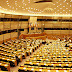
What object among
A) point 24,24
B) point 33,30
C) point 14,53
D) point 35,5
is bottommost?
point 14,53

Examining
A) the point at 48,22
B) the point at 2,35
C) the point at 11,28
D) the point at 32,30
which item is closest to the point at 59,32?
the point at 48,22

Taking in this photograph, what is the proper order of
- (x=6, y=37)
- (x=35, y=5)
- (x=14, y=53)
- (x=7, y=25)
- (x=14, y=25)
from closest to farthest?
(x=35, y=5) → (x=14, y=53) → (x=6, y=37) → (x=7, y=25) → (x=14, y=25)

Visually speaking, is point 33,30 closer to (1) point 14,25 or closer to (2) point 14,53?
(1) point 14,25

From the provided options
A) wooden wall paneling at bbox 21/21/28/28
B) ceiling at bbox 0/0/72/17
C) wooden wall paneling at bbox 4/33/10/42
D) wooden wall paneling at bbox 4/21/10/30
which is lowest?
wooden wall paneling at bbox 4/33/10/42

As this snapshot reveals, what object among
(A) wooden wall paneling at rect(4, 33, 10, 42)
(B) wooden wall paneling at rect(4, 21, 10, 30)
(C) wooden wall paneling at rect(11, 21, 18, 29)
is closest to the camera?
(A) wooden wall paneling at rect(4, 33, 10, 42)

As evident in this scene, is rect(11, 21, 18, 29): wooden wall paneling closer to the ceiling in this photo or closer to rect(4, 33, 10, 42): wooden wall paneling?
rect(4, 33, 10, 42): wooden wall paneling

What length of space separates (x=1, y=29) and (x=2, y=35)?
132cm

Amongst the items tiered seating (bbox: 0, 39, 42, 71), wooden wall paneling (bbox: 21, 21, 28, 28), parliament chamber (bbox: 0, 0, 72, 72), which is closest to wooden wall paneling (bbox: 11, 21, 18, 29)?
parliament chamber (bbox: 0, 0, 72, 72)

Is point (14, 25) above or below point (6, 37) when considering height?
above

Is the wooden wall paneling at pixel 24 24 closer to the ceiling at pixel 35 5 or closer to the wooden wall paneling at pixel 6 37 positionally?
the wooden wall paneling at pixel 6 37

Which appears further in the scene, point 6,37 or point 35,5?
point 6,37

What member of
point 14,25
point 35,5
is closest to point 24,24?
point 14,25

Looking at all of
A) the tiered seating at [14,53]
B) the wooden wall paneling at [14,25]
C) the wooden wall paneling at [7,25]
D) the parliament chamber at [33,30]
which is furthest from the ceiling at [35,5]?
the wooden wall paneling at [14,25]

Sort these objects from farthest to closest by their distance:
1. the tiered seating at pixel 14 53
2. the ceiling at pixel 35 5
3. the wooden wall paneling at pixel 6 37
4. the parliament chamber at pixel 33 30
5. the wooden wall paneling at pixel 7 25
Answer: the wooden wall paneling at pixel 7 25 → the wooden wall paneling at pixel 6 37 → the parliament chamber at pixel 33 30 → the ceiling at pixel 35 5 → the tiered seating at pixel 14 53
